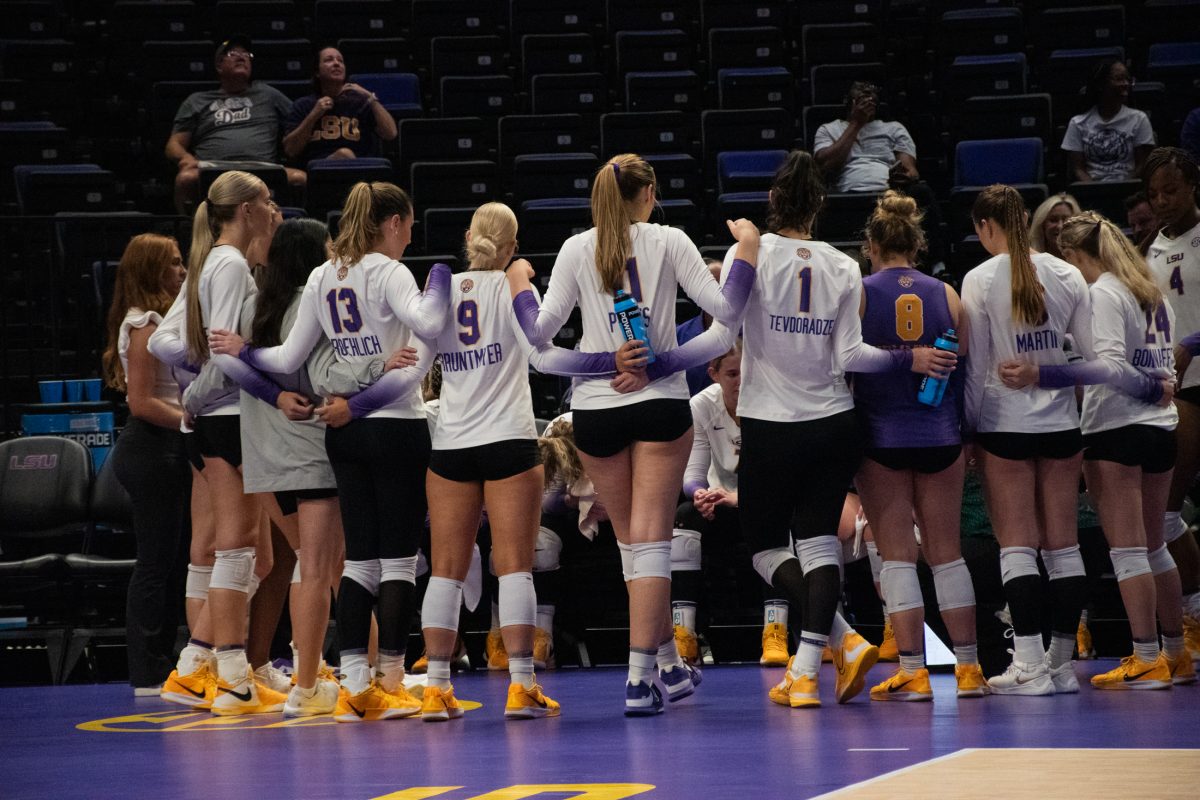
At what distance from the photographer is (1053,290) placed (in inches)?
195

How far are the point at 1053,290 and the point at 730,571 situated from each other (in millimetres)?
2656

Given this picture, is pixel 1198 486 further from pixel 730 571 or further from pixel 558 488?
pixel 558 488

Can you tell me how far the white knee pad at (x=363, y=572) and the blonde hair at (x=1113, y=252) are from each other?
8.88 ft

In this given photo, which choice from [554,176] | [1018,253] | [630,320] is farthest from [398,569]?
[554,176]

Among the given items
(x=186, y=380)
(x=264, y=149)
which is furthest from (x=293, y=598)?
(x=264, y=149)

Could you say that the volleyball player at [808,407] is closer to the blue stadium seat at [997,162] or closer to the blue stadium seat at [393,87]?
the blue stadium seat at [997,162]

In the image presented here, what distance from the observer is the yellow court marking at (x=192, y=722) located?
4824 millimetres

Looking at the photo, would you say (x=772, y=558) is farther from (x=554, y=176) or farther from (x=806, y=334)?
(x=554, y=176)

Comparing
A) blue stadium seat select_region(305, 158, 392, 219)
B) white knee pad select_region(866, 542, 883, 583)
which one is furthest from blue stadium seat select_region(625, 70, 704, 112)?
white knee pad select_region(866, 542, 883, 583)

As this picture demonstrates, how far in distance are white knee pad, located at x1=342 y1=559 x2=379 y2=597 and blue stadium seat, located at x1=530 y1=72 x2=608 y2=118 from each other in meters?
6.63

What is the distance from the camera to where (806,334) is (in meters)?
4.73

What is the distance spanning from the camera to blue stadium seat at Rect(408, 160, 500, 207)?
9.55 meters

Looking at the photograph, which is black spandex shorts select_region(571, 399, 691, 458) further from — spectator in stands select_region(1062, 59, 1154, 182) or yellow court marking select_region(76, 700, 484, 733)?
spectator in stands select_region(1062, 59, 1154, 182)

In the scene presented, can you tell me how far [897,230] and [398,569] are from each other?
6.46 ft
